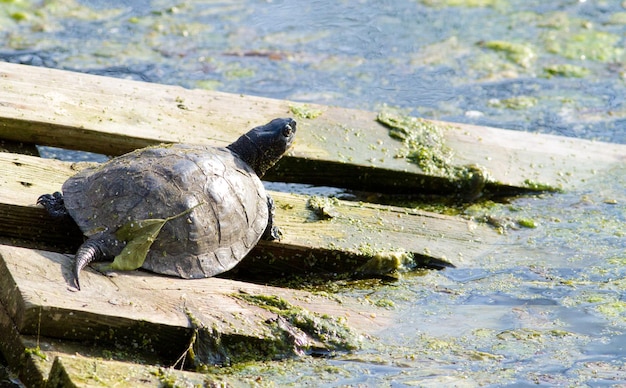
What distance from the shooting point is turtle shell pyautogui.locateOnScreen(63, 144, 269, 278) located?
3.13 meters

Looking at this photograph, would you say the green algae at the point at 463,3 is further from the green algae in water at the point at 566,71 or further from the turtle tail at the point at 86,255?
the turtle tail at the point at 86,255

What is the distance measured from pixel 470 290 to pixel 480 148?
3.99ft

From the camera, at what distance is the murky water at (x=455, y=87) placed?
10.8 feet

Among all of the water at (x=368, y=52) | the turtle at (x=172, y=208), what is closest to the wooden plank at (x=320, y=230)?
the turtle at (x=172, y=208)

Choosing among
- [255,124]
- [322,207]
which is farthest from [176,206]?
[255,124]

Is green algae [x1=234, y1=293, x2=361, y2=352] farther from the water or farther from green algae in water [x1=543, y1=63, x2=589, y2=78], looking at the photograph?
green algae in water [x1=543, y1=63, x2=589, y2=78]

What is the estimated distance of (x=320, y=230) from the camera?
3865 mm

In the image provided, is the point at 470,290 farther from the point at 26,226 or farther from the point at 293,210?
the point at 26,226

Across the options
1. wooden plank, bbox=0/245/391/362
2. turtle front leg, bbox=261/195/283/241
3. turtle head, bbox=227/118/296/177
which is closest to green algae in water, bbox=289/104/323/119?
turtle head, bbox=227/118/296/177

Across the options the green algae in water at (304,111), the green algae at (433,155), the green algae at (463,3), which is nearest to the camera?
the green algae at (433,155)

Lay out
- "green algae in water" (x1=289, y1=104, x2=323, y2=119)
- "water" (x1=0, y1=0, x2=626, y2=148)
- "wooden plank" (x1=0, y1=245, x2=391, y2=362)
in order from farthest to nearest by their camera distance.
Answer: "water" (x1=0, y1=0, x2=626, y2=148), "green algae in water" (x1=289, y1=104, x2=323, y2=119), "wooden plank" (x1=0, y1=245, x2=391, y2=362)

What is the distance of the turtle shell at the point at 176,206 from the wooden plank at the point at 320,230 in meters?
0.21

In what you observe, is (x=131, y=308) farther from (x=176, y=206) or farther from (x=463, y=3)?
(x=463, y=3)

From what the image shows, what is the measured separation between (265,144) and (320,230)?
1.51 ft
